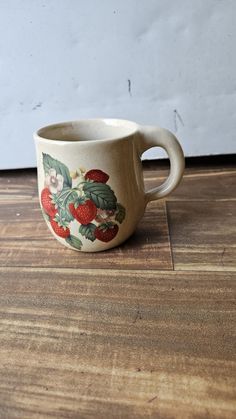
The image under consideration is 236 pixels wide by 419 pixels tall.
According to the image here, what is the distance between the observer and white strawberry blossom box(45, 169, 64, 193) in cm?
32

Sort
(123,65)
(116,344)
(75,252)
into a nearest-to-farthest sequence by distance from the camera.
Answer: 1. (116,344)
2. (75,252)
3. (123,65)

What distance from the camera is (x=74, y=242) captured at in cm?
34

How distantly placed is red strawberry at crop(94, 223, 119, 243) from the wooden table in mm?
18

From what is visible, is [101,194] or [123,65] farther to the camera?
[123,65]

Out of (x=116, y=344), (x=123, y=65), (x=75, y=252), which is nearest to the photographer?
(x=116, y=344)

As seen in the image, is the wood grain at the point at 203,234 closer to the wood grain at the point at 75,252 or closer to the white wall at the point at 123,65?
the wood grain at the point at 75,252

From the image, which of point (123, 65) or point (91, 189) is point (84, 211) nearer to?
point (91, 189)

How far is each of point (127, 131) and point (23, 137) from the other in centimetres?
24

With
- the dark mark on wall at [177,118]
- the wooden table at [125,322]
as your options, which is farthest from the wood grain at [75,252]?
the dark mark on wall at [177,118]

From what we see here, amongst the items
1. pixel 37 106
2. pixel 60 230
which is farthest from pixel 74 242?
pixel 37 106

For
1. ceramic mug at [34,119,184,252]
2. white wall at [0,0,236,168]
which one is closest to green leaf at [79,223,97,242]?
ceramic mug at [34,119,184,252]

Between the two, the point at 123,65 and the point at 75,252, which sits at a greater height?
the point at 123,65

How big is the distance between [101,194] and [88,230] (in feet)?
0.11

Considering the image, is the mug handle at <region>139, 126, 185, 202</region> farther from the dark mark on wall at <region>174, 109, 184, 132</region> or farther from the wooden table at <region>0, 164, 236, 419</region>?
the dark mark on wall at <region>174, 109, 184, 132</region>
